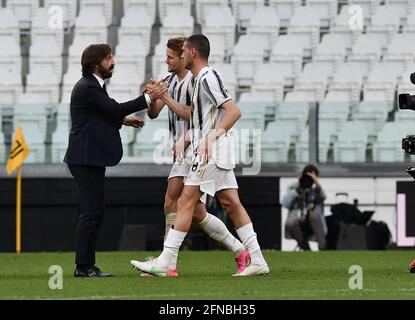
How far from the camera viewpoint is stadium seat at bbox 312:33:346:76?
73.4 feet

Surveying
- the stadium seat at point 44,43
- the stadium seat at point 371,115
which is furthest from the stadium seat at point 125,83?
the stadium seat at point 371,115

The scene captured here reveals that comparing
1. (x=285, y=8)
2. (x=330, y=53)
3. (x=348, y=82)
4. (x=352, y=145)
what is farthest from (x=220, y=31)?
(x=352, y=145)

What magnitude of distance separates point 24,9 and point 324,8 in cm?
535

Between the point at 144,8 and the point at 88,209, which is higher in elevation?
the point at 144,8

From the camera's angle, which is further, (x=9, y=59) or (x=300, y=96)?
(x=9, y=59)

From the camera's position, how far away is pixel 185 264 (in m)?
14.0

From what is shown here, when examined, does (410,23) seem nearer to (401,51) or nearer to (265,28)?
(401,51)

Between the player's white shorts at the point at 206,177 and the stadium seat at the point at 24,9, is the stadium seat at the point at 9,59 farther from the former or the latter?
the player's white shorts at the point at 206,177

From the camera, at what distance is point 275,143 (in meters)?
19.4

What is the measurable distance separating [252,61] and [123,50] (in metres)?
2.23

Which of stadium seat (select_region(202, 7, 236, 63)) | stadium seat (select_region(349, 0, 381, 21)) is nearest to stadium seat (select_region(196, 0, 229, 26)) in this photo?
stadium seat (select_region(202, 7, 236, 63))

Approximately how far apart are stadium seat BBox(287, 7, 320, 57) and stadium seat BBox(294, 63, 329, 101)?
0.70m
